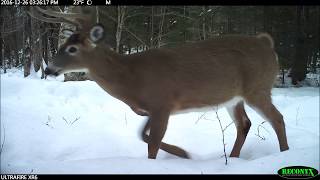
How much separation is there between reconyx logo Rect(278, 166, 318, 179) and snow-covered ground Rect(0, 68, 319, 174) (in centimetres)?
9

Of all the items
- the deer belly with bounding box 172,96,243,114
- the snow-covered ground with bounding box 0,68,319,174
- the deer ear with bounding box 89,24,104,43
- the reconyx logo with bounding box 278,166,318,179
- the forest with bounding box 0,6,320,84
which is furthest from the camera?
the forest with bounding box 0,6,320,84

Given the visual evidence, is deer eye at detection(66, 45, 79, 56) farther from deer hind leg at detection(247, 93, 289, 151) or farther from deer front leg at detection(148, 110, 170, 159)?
deer hind leg at detection(247, 93, 289, 151)

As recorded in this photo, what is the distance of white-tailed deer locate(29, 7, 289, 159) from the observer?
14.5 feet

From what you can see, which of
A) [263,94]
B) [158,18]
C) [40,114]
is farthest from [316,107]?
[158,18]

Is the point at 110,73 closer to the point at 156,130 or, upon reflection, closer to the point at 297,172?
the point at 156,130

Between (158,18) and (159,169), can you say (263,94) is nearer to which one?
(159,169)

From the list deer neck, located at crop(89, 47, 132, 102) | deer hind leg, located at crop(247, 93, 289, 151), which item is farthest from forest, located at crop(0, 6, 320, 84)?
deer hind leg, located at crop(247, 93, 289, 151)

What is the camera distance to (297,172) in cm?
342

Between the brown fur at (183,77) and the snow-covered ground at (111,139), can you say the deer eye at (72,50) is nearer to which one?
the brown fur at (183,77)

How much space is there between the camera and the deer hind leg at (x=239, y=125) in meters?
4.94

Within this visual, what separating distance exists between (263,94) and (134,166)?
2066mm

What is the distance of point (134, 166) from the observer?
12.0 feet

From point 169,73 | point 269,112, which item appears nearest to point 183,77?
point 169,73

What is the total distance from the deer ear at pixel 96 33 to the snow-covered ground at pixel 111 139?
4.17ft
